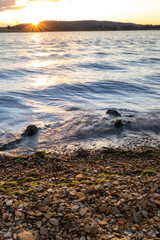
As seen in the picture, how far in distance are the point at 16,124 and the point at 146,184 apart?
6427 mm

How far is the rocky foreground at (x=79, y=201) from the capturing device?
10.4 feet

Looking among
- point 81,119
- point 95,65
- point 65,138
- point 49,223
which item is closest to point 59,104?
point 81,119

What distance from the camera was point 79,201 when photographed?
3.75 meters

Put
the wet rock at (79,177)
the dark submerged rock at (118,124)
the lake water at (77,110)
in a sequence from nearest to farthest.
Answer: the wet rock at (79,177), the lake water at (77,110), the dark submerged rock at (118,124)

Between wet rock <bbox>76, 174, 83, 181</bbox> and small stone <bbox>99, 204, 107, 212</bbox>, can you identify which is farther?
wet rock <bbox>76, 174, 83, 181</bbox>

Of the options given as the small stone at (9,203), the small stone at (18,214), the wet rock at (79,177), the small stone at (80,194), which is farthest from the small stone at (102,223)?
the small stone at (9,203)

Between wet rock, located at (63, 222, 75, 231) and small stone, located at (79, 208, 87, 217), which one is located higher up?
small stone, located at (79, 208, 87, 217)

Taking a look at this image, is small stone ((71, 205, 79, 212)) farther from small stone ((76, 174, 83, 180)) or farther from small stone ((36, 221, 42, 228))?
small stone ((76, 174, 83, 180))

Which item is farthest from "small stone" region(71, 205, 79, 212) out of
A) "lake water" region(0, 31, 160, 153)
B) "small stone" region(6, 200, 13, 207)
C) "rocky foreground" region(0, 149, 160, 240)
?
"lake water" region(0, 31, 160, 153)

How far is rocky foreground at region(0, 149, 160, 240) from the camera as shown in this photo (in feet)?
10.4

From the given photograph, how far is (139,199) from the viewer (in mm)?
3756

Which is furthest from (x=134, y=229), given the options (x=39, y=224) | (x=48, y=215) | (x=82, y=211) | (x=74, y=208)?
(x=39, y=224)

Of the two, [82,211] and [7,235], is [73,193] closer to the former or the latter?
[82,211]

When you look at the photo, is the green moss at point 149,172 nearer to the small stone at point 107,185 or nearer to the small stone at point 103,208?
the small stone at point 107,185
